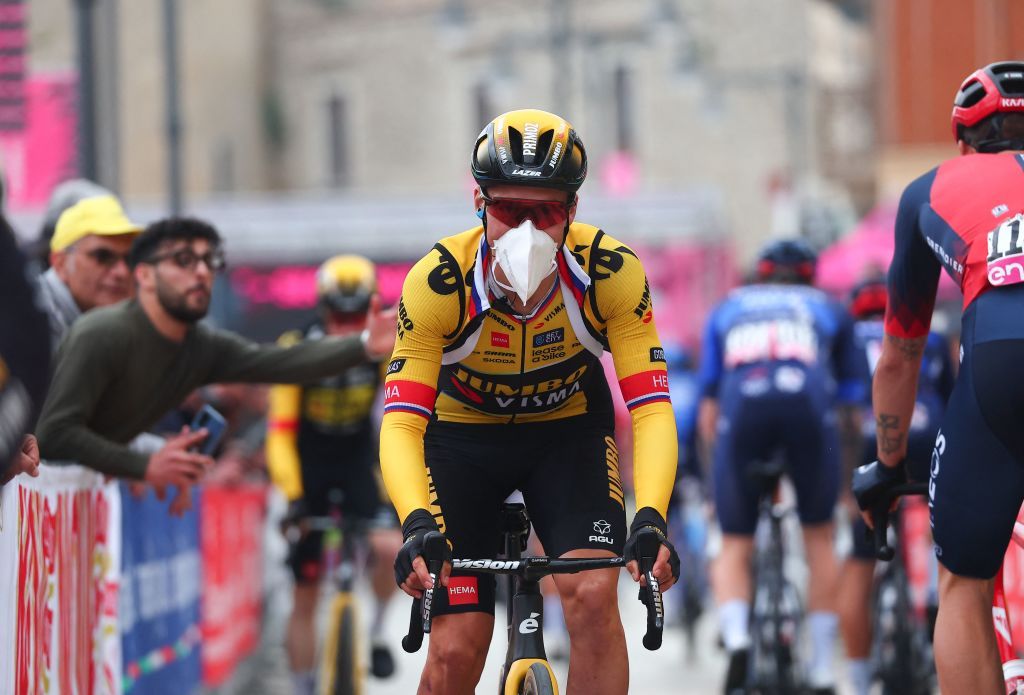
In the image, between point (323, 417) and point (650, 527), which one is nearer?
point (650, 527)

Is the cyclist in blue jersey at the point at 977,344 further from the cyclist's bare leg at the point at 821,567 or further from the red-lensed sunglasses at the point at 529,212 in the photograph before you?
the cyclist's bare leg at the point at 821,567

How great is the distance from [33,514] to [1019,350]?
3295 mm

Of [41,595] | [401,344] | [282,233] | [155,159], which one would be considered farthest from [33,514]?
[155,159]

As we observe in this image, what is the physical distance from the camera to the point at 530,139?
5.24 m

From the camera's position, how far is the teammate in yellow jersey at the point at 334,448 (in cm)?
1012

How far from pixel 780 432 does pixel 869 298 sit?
118cm

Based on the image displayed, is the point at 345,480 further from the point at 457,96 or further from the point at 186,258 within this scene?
the point at 457,96

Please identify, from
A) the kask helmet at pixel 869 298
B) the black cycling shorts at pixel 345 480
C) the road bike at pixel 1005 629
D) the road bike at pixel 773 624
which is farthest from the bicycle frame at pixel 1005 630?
the black cycling shorts at pixel 345 480

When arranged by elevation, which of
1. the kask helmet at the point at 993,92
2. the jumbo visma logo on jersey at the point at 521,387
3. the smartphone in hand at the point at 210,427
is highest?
the kask helmet at the point at 993,92

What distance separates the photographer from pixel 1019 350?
4.70 m

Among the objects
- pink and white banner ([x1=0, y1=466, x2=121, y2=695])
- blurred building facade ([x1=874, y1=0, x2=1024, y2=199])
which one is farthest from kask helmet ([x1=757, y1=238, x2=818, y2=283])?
blurred building facade ([x1=874, y1=0, x2=1024, y2=199])

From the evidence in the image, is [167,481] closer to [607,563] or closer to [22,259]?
[607,563]

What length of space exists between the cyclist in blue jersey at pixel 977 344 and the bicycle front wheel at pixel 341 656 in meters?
4.56

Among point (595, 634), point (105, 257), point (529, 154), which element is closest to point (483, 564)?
point (595, 634)
